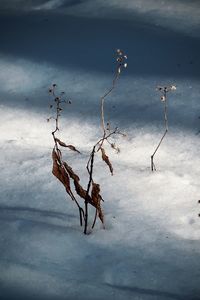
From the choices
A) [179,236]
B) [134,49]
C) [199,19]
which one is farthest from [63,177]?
[199,19]

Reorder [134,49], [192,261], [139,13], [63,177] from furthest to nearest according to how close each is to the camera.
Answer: [139,13] → [134,49] → [63,177] → [192,261]

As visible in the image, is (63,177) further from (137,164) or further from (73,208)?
(137,164)

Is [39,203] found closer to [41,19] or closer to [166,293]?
[166,293]

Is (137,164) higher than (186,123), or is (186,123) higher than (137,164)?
(186,123)

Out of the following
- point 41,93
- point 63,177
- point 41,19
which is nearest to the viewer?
point 63,177

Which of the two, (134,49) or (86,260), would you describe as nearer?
(86,260)

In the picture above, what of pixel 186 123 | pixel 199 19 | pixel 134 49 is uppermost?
pixel 199 19
